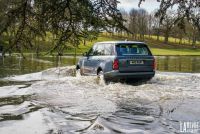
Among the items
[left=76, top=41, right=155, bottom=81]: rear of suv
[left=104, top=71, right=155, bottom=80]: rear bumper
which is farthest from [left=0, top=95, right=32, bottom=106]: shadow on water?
[left=76, top=41, right=155, bottom=81]: rear of suv

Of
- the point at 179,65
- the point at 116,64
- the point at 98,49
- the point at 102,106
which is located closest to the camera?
the point at 102,106

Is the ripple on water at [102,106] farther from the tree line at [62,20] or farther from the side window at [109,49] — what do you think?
the tree line at [62,20]

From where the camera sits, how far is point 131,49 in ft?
57.5

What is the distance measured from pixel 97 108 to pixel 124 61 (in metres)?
5.78

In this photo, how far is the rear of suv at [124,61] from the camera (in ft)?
55.7

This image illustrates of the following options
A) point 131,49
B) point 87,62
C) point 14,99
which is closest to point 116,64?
point 131,49

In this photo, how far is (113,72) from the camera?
668 inches

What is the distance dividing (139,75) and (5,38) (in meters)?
11.0

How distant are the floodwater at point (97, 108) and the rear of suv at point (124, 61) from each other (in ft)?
1.69

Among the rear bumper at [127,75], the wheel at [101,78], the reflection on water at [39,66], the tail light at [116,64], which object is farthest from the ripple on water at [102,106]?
the reflection on water at [39,66]

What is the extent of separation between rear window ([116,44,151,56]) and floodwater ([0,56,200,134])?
1.33 m

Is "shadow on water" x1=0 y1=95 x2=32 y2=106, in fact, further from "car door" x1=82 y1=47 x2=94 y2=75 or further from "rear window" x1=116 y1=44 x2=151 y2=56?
"car door" x1=82 y1=47 x2=94 y2=75

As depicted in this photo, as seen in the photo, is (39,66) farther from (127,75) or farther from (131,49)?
(127,75)

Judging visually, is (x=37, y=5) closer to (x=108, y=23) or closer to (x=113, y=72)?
(x=108, y=23)
